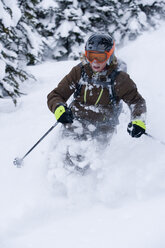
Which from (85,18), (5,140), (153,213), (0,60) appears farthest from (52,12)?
(153,213)

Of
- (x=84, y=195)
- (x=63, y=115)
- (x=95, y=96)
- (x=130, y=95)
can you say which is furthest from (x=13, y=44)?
(x=84, y=195)

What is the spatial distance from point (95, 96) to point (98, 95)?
5cm

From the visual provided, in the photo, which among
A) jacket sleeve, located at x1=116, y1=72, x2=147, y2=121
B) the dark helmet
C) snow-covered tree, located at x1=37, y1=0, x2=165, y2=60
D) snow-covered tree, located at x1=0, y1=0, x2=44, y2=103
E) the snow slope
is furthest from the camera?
snow-covered tree, located at x1=37, y1=0, x2=165, y2=60

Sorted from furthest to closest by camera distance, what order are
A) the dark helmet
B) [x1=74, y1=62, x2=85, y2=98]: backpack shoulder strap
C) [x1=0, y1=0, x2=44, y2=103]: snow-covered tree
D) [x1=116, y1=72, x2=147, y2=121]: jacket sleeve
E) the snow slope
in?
[x1=0, y1=0, x2=44, y2=103]: snow-covered tree, [x1=74, y1=62, x2=85, y2=98]: backpack shoulder strap, [x1=116, y1=72, x2=147, y2=121]: jacket sleeve, the dark helmet, the snow slope

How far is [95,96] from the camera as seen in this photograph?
156 inches

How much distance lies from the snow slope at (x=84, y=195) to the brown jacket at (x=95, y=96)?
910 millimetres

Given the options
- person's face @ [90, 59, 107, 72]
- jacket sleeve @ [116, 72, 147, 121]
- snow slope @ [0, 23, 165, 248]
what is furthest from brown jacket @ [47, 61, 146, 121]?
snow slope @ [0, 23, 165, 248]

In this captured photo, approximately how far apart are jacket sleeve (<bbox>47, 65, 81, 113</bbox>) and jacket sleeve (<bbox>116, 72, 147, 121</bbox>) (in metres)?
0.70

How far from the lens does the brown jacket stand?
3816 millimetres

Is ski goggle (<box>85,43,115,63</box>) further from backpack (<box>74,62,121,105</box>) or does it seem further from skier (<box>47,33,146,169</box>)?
backpack (<box>74,62,121,105</box>)

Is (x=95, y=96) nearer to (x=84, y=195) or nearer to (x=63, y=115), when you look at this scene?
(x=63, y=115)

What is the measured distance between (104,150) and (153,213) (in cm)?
152

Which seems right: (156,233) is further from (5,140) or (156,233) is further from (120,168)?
(5,140)

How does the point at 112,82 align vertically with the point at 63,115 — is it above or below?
above
